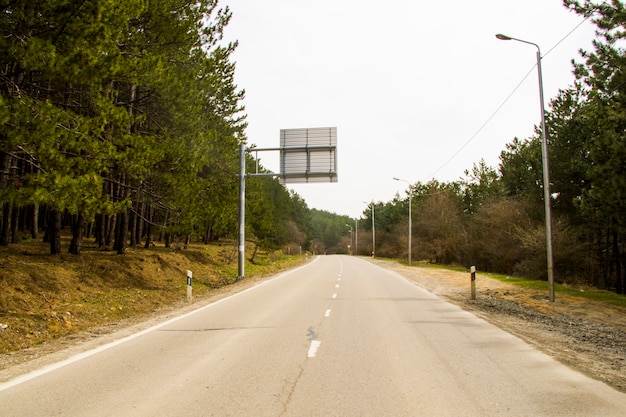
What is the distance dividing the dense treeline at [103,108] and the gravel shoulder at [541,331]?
348cm

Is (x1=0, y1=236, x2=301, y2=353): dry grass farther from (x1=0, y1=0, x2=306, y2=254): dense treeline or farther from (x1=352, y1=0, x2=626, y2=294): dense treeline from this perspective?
(x1=352, y1=0, x2=626, y2=294): dense treeline

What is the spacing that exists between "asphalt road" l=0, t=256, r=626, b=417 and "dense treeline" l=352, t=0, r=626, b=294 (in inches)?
485

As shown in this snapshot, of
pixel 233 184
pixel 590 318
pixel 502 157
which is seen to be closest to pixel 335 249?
pixel 502 157

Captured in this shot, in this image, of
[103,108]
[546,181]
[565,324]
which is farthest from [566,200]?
[103,108]

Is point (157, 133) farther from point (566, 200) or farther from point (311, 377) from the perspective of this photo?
point (566, 200)

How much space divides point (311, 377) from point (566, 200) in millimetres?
38170

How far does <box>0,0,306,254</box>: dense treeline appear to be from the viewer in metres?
10.9

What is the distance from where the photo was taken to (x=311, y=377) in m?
6.35

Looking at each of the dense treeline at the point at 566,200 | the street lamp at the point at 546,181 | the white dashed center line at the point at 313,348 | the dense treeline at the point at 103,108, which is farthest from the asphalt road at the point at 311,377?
the dense treeline at the point at 566,200

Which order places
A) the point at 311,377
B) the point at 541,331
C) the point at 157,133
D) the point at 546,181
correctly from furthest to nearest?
the point at 157,133 → the point at 546,181 → the point at 541,331 → the point at 311,377

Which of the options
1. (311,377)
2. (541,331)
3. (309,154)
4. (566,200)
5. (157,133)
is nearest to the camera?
(311,377)

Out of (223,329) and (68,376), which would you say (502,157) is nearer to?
(223,329)

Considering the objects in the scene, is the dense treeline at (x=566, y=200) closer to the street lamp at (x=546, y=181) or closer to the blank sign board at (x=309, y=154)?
the street lamp at (x=546, y=181)

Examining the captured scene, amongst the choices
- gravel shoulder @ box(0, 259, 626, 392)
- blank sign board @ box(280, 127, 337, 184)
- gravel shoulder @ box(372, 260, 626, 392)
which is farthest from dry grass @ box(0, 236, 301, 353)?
gravel shoulder @ box(372, 260, 626, 392)
